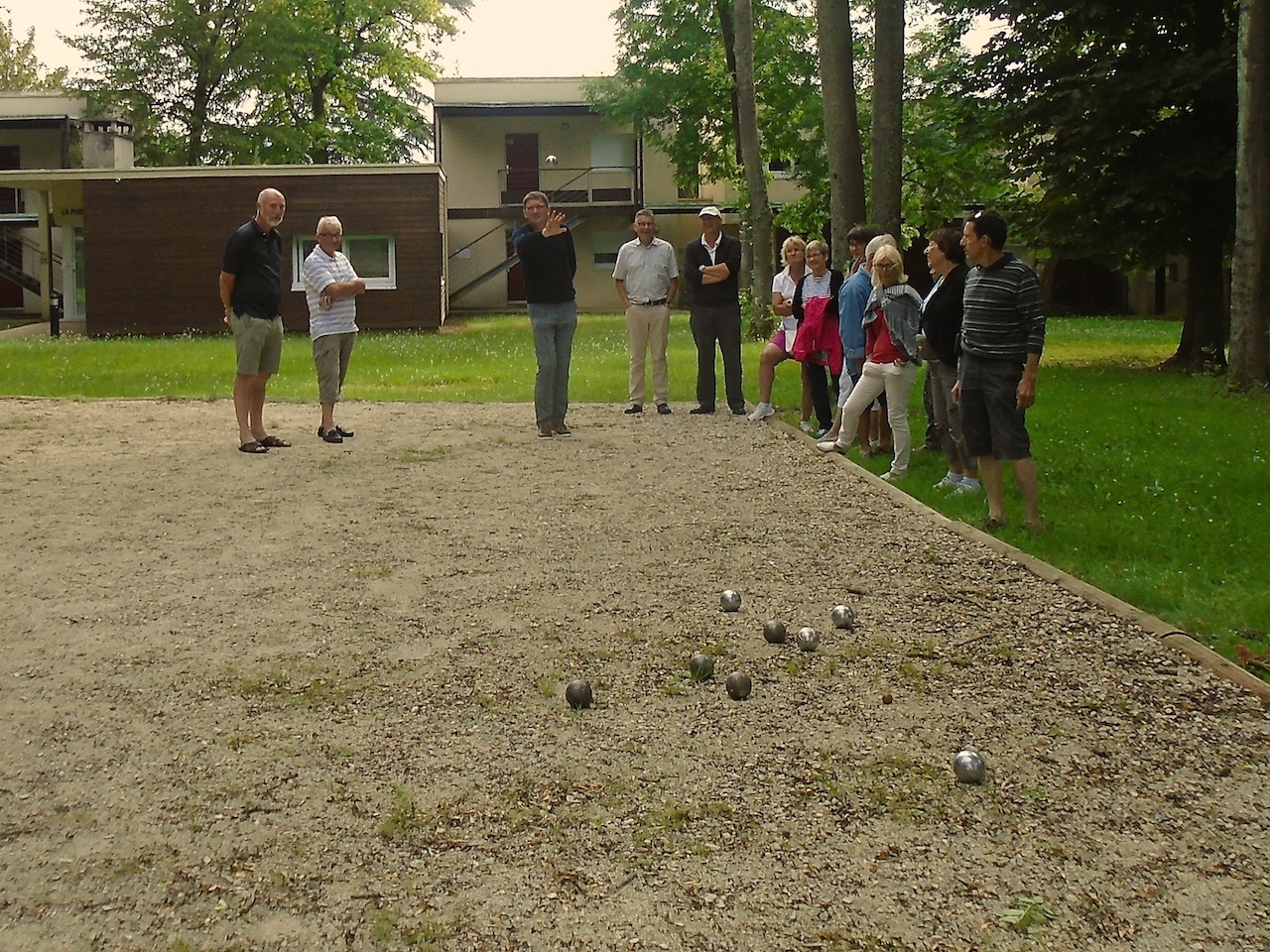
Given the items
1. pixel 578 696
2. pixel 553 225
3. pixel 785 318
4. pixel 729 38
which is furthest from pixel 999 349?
pixel 729 38

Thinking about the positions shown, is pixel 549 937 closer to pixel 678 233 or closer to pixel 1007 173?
pixel 1007 173

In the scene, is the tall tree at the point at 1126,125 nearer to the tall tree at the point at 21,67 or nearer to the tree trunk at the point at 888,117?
the tree trunk at the point at 888,117

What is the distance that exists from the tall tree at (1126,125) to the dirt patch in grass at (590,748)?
12.1 metres

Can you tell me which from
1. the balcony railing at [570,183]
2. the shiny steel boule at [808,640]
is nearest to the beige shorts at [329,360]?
the shiny steel boule at [808,640]

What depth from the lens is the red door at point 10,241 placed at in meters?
46.5

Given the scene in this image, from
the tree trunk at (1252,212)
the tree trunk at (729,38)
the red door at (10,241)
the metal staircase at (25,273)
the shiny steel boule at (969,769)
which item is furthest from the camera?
the red door at (10,241)

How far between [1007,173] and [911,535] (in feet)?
46.3

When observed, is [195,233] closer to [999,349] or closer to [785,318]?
[785,318]

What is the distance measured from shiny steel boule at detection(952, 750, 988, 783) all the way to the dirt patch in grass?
51 mm

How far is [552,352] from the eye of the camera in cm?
1261

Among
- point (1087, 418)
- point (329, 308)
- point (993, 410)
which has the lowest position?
point (1087, 418)

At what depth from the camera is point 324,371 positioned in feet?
40.2

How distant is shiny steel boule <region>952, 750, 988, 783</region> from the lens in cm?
444

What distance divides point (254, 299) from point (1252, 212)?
11.2 metres
